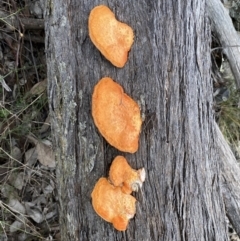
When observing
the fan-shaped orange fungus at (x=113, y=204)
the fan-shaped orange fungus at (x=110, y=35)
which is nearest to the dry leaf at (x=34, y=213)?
the fan-shaped orange fungus at (x=113, y=204)

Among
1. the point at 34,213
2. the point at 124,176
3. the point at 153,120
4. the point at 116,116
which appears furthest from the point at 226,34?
the point at 34,213

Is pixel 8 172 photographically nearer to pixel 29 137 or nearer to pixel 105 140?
pixel 29 137

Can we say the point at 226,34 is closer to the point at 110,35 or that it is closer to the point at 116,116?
the point at 110,35

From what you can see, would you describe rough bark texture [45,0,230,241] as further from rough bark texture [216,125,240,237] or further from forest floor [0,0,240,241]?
forest floor [0,0,240,241]

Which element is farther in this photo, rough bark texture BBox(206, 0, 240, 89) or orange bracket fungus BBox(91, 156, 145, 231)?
rough bark texture BBox(206, 0, 240, 89)

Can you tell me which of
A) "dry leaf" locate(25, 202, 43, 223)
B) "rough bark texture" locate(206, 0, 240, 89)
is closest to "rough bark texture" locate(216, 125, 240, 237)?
"rough bark texture" locate(206, 0, 240, 89)

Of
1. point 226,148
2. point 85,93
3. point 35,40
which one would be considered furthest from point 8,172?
point 226,148
